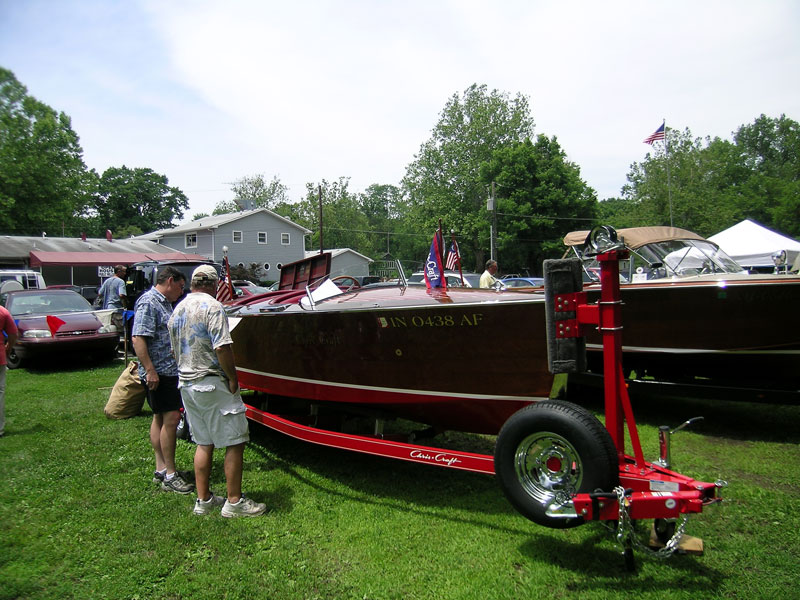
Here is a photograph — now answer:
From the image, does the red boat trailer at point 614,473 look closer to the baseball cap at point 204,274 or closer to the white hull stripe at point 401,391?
the white hull stripe at point 401,391

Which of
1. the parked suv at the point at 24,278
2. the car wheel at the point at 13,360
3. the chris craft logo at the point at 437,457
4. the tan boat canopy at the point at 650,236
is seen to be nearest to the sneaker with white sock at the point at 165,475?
the chris craft logo at the point at 437,457

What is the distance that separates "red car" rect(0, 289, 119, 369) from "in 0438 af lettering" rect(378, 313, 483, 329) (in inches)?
322

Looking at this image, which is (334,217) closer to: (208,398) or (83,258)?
(83,258)

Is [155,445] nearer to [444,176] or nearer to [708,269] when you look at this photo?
[708,269]

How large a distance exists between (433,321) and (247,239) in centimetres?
3840

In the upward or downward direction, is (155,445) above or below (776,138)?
below

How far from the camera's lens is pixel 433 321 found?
376 centimetres

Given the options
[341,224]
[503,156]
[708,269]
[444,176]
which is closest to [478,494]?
[708,269]

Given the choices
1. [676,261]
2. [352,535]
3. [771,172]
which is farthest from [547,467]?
[771,172]

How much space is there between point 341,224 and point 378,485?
176ft

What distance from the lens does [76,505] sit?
3.88 metres

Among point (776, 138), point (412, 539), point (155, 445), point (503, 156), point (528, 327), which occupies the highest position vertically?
point (776, 138)

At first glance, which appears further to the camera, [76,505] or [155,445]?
[155,445]

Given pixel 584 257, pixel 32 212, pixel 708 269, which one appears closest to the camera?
pixel 584 257
